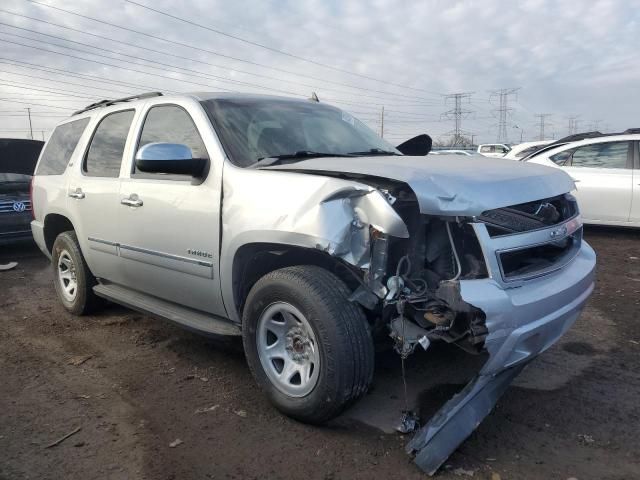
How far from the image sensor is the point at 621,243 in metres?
7.98

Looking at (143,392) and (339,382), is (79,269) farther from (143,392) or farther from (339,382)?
(339,382)

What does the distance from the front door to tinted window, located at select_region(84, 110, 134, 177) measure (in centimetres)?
28

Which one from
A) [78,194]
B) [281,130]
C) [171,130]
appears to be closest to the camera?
[281,130]

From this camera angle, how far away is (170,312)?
3779 millimetres

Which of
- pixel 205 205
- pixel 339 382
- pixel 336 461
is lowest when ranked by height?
pixel 336 461

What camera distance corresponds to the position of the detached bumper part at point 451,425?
2520 mm

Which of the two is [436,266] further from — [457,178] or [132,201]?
[132,201]

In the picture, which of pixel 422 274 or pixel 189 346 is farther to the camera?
pixel 189 346

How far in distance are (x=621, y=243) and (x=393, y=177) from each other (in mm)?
6761

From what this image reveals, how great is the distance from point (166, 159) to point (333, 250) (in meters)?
1.27

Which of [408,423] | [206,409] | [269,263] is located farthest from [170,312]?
[408,423]

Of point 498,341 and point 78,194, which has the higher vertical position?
point 78,194

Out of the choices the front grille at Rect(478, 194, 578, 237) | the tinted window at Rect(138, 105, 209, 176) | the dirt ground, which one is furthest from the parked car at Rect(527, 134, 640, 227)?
the tinted window at Rect(138, 105, 209, 176)

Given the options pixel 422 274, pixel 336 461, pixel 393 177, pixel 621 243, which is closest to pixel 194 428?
pixel 336 461
